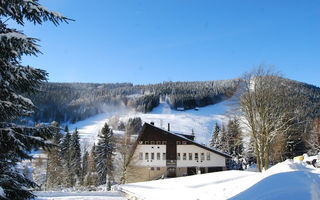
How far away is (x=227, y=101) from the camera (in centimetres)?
2303

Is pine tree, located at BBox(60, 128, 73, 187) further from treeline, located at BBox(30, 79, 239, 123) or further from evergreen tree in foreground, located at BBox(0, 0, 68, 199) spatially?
treeline, located at BBox(30, 79, 239, 123)

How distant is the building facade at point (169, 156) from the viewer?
3634 centimetres

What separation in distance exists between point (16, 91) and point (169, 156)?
33107 mm

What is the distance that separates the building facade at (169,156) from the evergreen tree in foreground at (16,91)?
3111 cm

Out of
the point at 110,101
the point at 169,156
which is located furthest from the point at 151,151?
the point at 110,101

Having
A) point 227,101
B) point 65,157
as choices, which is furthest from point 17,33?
point 65,157

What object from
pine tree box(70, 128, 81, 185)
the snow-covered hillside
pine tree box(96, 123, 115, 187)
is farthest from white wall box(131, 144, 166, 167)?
the snow-covered hillside

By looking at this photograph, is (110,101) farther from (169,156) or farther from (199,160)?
(199,160)

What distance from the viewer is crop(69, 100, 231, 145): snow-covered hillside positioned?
3627 inches

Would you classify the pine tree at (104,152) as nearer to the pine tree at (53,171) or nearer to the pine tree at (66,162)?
the pine tree at (66,162)

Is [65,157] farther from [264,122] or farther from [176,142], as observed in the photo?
[264,122]

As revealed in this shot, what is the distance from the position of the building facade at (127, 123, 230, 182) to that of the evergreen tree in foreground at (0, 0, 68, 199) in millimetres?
31115

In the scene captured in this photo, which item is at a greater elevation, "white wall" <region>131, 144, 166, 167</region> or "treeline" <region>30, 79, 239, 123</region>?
"treeline" <region>30, 79, 239, 123</region>

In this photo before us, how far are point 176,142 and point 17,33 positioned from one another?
3378cm
